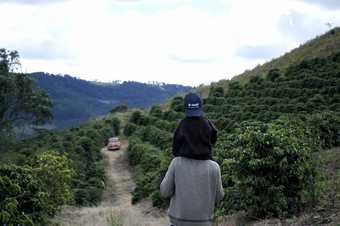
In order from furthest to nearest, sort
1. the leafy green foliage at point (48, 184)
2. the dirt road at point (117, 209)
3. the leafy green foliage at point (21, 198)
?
the dirt road at point (117, 209)
the leafy green foliage at point (48, 184)
the leafy green foliage at point (21, 198)

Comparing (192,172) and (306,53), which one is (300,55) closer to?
(306,53)

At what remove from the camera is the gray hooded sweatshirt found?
5039mm

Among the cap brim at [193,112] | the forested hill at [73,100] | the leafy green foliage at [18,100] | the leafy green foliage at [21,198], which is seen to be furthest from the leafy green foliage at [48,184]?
the forested hill at [73,100]

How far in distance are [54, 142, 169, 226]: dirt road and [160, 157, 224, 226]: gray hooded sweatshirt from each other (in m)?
2.88

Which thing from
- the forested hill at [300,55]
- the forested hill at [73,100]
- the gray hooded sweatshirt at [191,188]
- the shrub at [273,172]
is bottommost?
the forested hill at [73,100]

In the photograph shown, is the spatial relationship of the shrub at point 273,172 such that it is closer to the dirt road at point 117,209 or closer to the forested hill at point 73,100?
the dirt road at point 117,209

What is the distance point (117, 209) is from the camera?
754 inches

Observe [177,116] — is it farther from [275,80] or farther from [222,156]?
[222,156]

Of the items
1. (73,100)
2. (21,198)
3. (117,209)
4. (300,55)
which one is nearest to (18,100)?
(300,55)

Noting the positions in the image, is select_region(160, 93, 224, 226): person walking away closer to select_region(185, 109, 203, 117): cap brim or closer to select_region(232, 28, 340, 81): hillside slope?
select_region(185, 109, 203, 117): cap brim

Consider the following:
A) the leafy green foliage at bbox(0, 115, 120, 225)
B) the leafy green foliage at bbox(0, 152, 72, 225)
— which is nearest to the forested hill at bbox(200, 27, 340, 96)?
the leafy green foliage at bbox(0, 115, 120, 225)

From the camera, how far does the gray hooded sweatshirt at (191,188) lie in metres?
5.04

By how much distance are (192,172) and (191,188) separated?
141 mm

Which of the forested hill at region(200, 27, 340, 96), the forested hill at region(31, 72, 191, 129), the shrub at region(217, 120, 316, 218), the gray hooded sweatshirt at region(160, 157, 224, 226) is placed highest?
the forested hill at region(200, 27, 340, 96)
